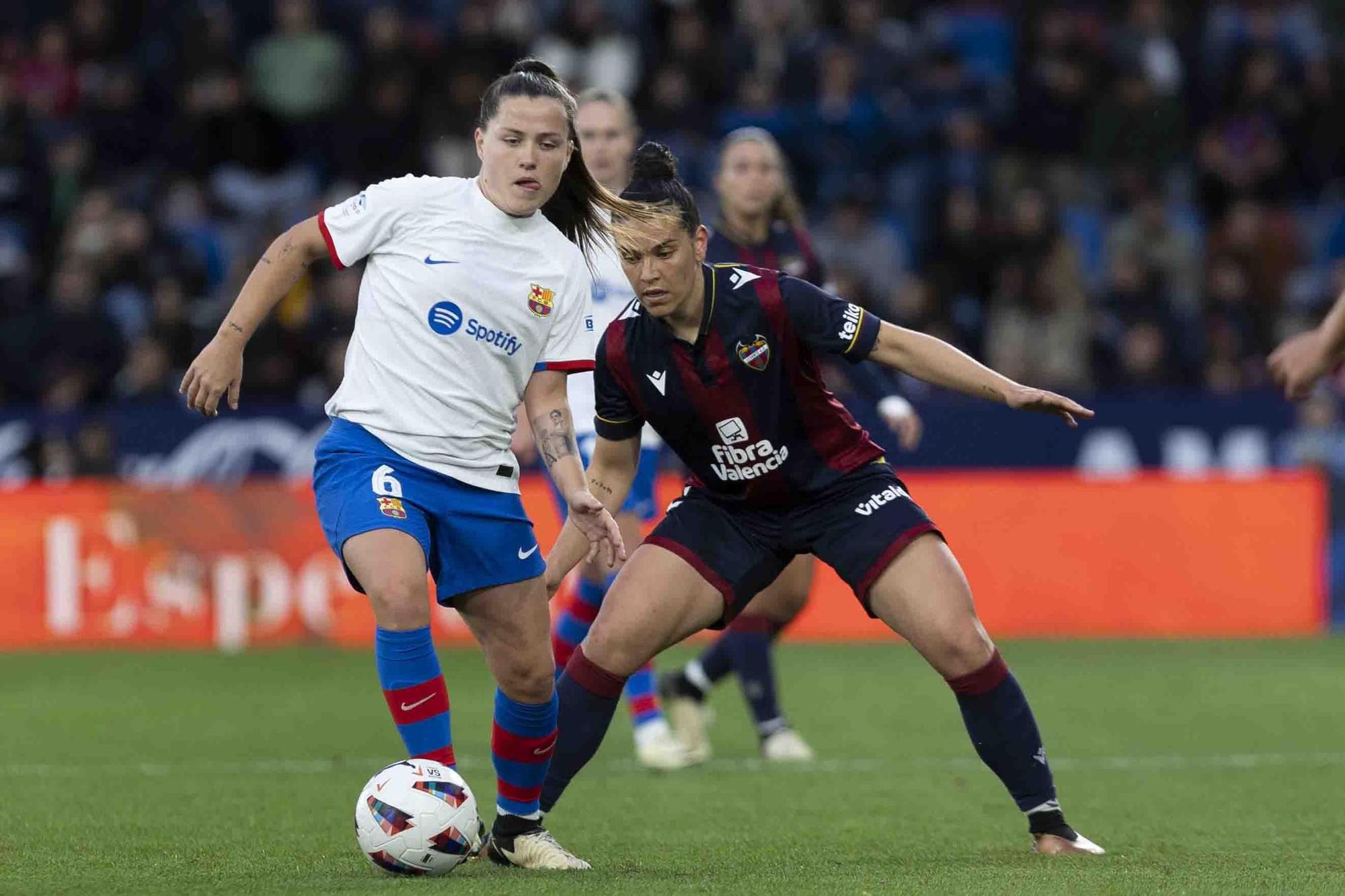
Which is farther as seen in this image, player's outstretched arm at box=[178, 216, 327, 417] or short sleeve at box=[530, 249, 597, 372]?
short sleeve at box=[530, 249, 597, 372]

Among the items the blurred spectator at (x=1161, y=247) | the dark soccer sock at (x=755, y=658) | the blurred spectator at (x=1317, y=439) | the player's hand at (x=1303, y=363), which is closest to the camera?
the player's hand at (x=1303, y=363)

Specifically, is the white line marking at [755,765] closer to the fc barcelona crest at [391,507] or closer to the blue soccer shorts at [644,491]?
the blue soccer shorts at [644,491]

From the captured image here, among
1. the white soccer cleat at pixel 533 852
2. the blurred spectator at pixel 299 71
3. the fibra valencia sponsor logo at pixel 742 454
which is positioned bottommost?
the white soccer cleat at pixel 533 852

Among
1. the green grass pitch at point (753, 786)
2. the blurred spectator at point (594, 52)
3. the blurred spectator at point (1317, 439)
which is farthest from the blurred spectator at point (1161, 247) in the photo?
the green grass pitch at point (753, 786)

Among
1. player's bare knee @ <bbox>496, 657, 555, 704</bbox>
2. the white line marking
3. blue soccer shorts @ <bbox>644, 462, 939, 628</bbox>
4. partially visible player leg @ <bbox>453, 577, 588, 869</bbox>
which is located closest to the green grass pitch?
the white line marking

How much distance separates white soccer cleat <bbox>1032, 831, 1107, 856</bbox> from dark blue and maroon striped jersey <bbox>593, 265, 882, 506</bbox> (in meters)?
1.20

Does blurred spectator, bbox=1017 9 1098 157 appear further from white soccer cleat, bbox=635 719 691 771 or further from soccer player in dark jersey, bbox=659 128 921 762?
white soccer cleat, bbox=635 719 691 771

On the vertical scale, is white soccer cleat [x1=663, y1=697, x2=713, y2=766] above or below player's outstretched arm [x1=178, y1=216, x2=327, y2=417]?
below

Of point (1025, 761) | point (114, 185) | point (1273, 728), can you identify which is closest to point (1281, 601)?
point (1273, 728)

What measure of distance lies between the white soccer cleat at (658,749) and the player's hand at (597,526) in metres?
2.79

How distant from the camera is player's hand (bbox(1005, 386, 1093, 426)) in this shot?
5246 millimetres

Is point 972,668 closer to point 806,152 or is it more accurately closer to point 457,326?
point 457,326

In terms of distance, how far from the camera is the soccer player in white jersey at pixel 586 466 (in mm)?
8070

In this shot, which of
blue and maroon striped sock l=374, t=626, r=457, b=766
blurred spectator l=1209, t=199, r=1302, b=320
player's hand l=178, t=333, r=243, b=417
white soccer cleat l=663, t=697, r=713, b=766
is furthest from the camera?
blurred spectator l=1209, t=199, r=1302, b=320
